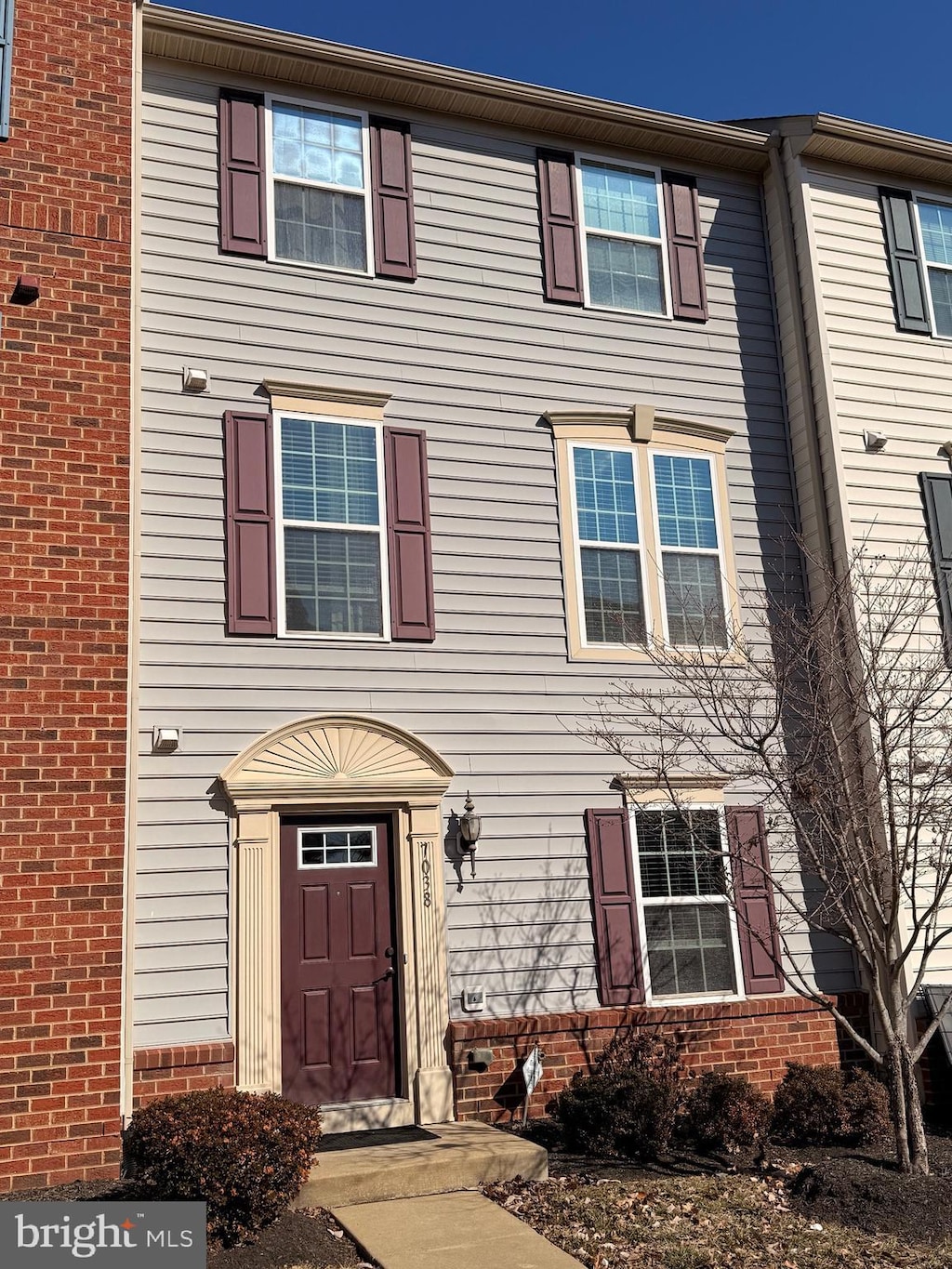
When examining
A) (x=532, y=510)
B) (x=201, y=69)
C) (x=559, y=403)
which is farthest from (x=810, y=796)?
(x=201, y=69)

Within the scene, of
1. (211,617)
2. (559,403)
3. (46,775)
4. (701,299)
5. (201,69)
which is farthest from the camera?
(701,299)

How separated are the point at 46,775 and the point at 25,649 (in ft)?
2.76

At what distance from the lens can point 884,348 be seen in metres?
11.5

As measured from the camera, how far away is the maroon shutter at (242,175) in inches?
384

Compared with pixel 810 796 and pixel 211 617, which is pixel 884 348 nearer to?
pixel 810 796

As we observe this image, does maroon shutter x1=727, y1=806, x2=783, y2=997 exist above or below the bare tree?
below

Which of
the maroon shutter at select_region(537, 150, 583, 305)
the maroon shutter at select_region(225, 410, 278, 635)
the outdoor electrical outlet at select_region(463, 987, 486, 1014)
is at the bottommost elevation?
the outdoor electrical outlet at select_region(463, 987, 486, 1014)

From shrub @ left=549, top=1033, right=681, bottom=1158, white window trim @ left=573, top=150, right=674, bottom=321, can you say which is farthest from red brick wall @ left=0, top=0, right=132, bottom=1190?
white window trim @ left=573, top=150, right=674, bottom=321

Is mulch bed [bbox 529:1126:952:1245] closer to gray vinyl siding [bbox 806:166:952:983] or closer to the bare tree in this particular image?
the bare tree

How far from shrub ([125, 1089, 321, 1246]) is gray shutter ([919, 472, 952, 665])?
25.1 ft

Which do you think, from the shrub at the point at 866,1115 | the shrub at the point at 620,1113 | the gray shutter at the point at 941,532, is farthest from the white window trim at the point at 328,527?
the gray shutter at the point at 941,532

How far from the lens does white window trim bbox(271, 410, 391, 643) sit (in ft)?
30.1

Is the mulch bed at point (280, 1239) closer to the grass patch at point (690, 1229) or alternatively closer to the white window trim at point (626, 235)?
the grass patch at point (690, 1229)

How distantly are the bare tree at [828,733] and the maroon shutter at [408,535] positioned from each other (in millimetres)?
1802
